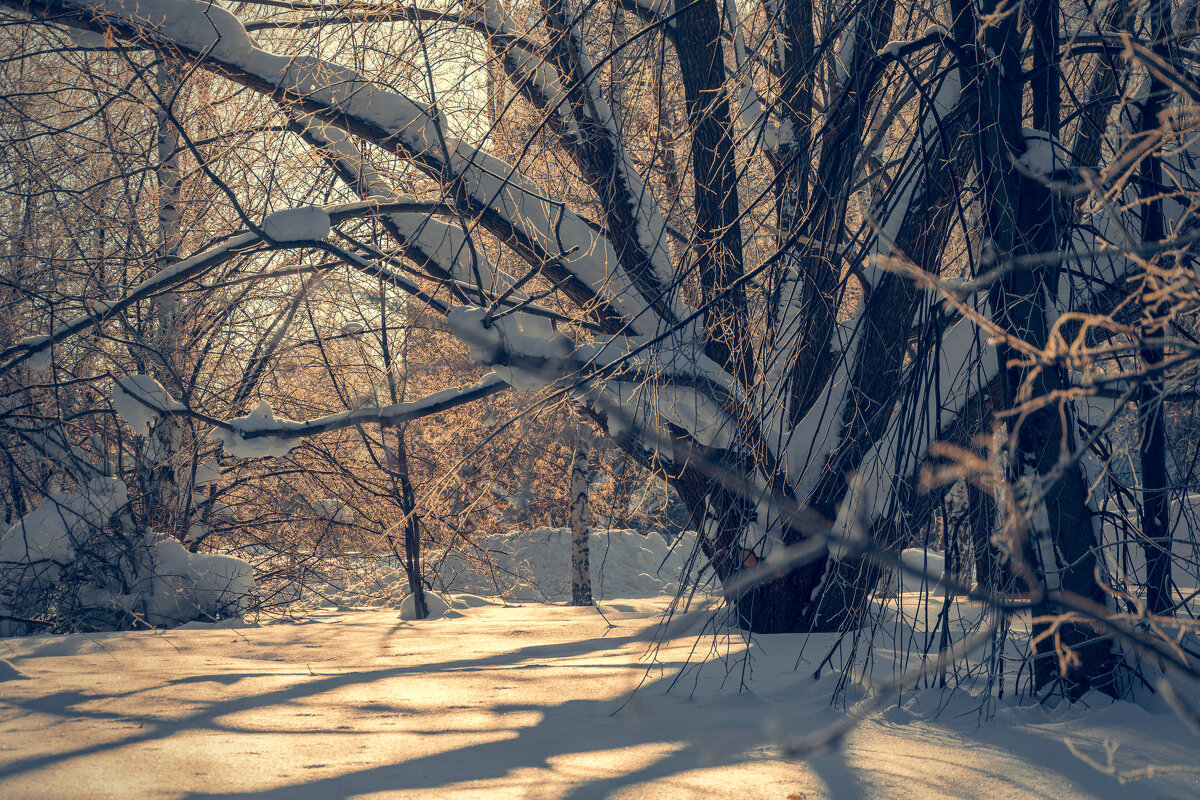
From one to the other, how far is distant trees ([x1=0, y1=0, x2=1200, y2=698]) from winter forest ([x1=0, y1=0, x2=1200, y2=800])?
0.03 m

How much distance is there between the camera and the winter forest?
2.34 metres

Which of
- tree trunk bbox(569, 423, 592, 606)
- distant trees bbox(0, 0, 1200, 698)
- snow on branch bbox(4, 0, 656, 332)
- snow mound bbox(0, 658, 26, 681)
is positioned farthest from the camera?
tree trunk bbox(569, 423, 592, 606)

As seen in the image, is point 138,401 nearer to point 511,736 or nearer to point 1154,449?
point 511,736

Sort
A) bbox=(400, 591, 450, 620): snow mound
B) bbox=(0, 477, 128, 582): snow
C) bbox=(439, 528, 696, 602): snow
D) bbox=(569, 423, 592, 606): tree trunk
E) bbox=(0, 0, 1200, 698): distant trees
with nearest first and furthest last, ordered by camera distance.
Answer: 1. bbox=(0, 0, 1200, 698): distant trees
2. bbox=(0, 477, 128, 582): snow
3. bbox=(400, 591, 450, 620): snow mound
4. bbox=(569, 423, 592, 606): tree trunk
5. bbox=(439, 528, 696, 602): snow

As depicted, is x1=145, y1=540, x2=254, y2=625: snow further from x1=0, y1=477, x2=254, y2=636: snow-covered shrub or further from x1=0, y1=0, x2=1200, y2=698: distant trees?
x1=0, y1=0, x2=1200, y2=698: distant trees

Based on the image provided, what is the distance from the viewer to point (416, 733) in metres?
2.87

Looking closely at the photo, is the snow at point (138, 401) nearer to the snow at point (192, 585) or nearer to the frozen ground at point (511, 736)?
the frozen ground at point (511, 736)

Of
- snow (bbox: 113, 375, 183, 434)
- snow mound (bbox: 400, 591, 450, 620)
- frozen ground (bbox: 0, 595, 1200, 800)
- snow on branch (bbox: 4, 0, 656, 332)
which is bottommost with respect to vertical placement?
frozen ground (bbox: 0, 595, 1200, 800)

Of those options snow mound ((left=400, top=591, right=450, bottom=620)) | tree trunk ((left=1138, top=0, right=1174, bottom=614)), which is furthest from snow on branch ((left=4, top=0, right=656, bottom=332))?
snow mound ((left=400, top=591, right=450, bottom=620))

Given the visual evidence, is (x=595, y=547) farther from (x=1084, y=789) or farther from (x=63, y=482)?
(x=1084, y=789)

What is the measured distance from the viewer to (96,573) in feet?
23.0

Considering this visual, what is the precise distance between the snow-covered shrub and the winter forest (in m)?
0.03

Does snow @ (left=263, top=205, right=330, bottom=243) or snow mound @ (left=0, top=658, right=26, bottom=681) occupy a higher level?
snow @ (left=263, top=205, right=330, bottom=243)

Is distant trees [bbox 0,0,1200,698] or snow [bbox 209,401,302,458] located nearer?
distant trees [bbox 0,0,1200,698]
